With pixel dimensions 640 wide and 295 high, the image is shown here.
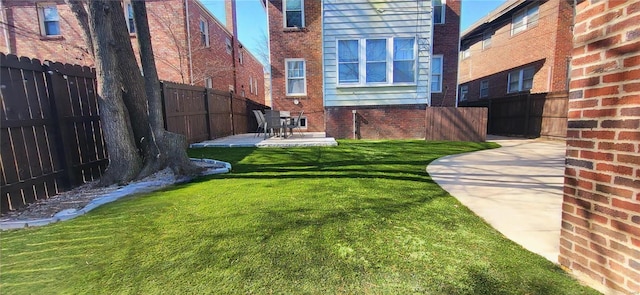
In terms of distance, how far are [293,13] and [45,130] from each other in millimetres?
9929

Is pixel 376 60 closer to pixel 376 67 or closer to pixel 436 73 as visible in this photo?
pixel 376 67

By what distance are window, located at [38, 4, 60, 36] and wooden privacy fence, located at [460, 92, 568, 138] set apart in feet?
67.1

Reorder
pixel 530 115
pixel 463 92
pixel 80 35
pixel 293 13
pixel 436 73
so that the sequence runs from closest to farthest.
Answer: pixel 530 115 < pixel 293 13 < pixel 436 73 < pixel 80 35 < pixel 463 92

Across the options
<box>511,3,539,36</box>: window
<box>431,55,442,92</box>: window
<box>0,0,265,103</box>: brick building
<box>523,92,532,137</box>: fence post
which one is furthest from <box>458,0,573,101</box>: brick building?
<box>0,0,265,103</box>: brick building

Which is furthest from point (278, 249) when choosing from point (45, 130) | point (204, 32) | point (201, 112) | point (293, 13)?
point (204, 32)

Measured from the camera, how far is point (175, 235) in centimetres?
258

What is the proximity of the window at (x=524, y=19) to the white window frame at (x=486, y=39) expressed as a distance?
1.99 m

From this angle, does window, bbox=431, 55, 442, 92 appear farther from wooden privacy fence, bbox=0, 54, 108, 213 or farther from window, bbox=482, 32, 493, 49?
wooden privacy fence, bbox=0, 54, 108, 213

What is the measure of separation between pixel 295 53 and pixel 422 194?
9676 millimetres

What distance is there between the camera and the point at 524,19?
44.7ft

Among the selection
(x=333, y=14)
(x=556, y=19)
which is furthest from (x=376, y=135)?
(x=556, y=19)

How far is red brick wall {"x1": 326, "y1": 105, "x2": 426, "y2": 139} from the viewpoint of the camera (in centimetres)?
1043

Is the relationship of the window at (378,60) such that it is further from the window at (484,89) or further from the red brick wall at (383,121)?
the window at (484,89)

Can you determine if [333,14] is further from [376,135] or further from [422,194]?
[422,194]
